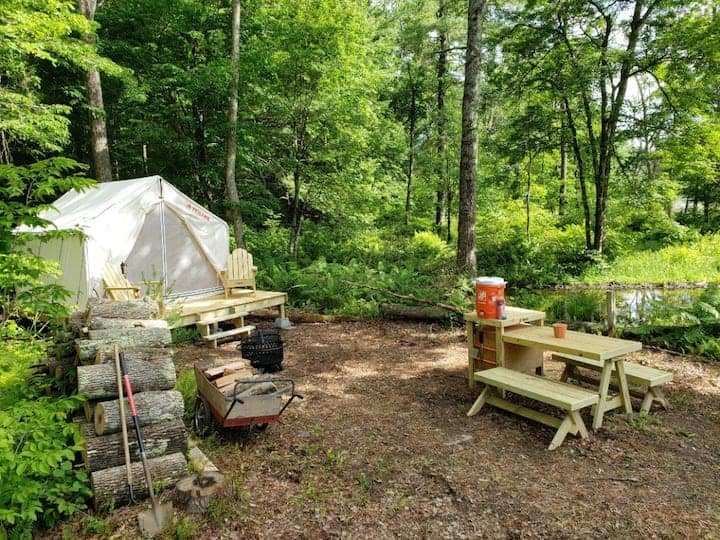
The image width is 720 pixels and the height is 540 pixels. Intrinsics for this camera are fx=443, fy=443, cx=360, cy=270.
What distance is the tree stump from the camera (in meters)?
2.66

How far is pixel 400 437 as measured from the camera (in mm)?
3701

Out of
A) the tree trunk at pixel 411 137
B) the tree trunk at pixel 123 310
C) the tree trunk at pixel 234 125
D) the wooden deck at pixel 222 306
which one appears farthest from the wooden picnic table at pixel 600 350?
the tree trunk at pixel 411 137

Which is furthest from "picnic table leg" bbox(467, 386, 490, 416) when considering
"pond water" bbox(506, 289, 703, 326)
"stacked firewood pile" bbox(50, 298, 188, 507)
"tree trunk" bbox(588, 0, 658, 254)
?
"tree trunk" bbox(588, 0, 658, 254)

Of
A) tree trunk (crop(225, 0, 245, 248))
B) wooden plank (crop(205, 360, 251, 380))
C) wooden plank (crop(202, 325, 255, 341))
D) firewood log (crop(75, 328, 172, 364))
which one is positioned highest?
tree trunk (crop(225, 0, 245, 248))

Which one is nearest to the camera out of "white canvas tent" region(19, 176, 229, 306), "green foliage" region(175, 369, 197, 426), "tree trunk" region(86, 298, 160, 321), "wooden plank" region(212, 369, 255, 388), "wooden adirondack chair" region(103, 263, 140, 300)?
→ "wooden plank" region(212, 369, 255, 388)

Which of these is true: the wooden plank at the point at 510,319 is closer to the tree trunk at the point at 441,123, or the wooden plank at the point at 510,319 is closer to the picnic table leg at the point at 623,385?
the picnic table leg at the point at 623,385

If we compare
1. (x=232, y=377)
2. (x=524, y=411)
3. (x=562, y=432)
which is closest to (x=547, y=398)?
(x=562, y=432)

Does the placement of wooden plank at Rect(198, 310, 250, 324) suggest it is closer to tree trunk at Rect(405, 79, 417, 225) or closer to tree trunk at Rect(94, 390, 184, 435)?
tree trunk at Rect(94, 390, 184, 435)

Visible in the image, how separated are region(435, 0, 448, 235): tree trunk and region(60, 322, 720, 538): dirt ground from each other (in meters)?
10.7

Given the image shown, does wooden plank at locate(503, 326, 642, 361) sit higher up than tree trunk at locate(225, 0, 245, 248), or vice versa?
tree trunk at locate(225, 0, 245, 248)

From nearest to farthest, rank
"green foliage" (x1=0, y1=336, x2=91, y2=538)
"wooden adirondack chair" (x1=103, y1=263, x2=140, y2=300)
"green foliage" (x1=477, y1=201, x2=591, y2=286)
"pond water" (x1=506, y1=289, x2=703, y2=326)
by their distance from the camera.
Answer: "green foliage" (x1=0, y1=336, x2=91, y2=538) < "wooden adirondack chair" (x1=103, y1=263, x2=140, y2=300) < "pond water" (x1=506, y1=289, x2=703, y2=326) < "green foliage" (x1=477, y1=201, x2=591, y2=286)

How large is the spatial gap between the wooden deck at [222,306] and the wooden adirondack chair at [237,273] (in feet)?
0.73

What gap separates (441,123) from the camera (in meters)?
14.6

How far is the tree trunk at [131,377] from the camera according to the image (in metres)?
3.18
